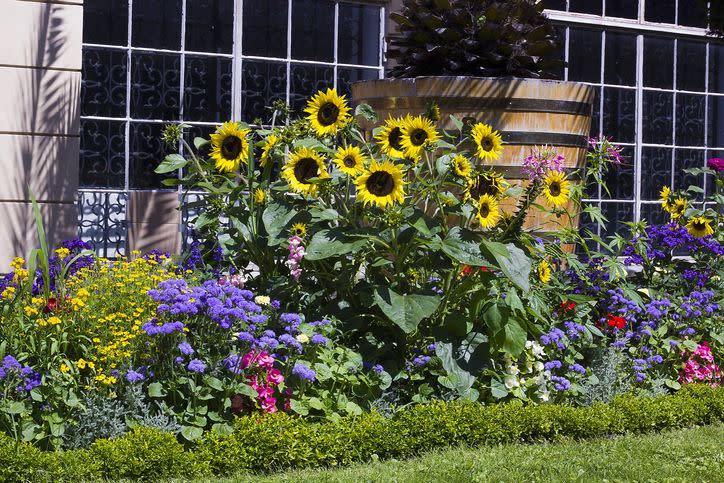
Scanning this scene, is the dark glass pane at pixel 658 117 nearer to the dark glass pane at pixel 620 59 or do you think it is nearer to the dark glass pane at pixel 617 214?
the dark glass pane at pixel 620 59

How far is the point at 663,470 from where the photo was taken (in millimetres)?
3873

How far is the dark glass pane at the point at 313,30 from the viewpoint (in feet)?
25.5

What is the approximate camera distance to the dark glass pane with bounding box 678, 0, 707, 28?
9.30 meters

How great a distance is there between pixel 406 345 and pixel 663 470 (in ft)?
3.84

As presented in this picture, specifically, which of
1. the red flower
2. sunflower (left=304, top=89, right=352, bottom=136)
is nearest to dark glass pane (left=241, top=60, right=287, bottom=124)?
sunflower (left=304, top=89, right=352, bottom=136)

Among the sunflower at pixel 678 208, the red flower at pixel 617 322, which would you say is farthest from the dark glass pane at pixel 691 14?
the red flower at pixel 617 322

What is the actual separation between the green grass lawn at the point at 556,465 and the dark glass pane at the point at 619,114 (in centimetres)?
485

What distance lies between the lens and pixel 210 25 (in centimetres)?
751

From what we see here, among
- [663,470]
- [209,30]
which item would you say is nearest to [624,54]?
[209,30]

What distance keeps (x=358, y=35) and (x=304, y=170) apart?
12.0 ft

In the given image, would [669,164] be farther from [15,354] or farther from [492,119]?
[15,354]

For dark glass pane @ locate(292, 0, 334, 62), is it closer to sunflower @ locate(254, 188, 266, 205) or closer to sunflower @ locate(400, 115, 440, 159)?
sunflower @ locate(254, 188, 266, 205)

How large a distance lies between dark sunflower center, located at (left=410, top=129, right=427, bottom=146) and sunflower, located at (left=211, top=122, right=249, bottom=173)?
74 cm

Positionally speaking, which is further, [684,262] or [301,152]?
[684,262]
